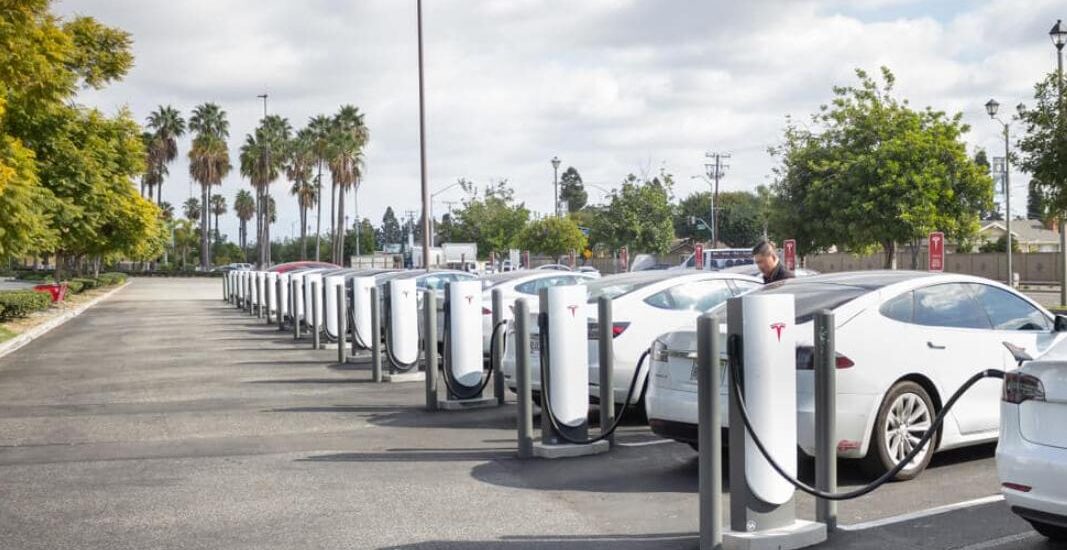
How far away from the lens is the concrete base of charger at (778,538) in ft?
18.5

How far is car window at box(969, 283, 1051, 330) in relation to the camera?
8242 mm

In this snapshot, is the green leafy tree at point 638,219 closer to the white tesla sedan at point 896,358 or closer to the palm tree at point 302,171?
the palm tree at point 302,171

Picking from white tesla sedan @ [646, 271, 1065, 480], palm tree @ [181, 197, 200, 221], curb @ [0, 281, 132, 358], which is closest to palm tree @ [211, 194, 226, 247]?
palm tree @ [181, 197, 200, 221]

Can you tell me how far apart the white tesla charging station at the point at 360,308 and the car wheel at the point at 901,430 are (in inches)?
434

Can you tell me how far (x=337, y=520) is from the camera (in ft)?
21.9

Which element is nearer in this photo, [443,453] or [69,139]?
[443,453]

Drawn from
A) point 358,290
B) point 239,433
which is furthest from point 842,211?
point 239,433

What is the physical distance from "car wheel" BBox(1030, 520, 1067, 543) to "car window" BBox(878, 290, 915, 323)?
2.17m

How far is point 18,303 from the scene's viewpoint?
1134 inches

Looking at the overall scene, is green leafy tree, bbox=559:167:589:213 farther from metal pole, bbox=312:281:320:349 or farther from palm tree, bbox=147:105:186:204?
metal pole, bbox=312:281:320:349

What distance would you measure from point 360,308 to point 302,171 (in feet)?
238

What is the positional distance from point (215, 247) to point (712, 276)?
16354cm

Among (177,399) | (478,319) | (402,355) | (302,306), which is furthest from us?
(302,306)

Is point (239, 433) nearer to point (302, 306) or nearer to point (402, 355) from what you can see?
point (402, 355)
